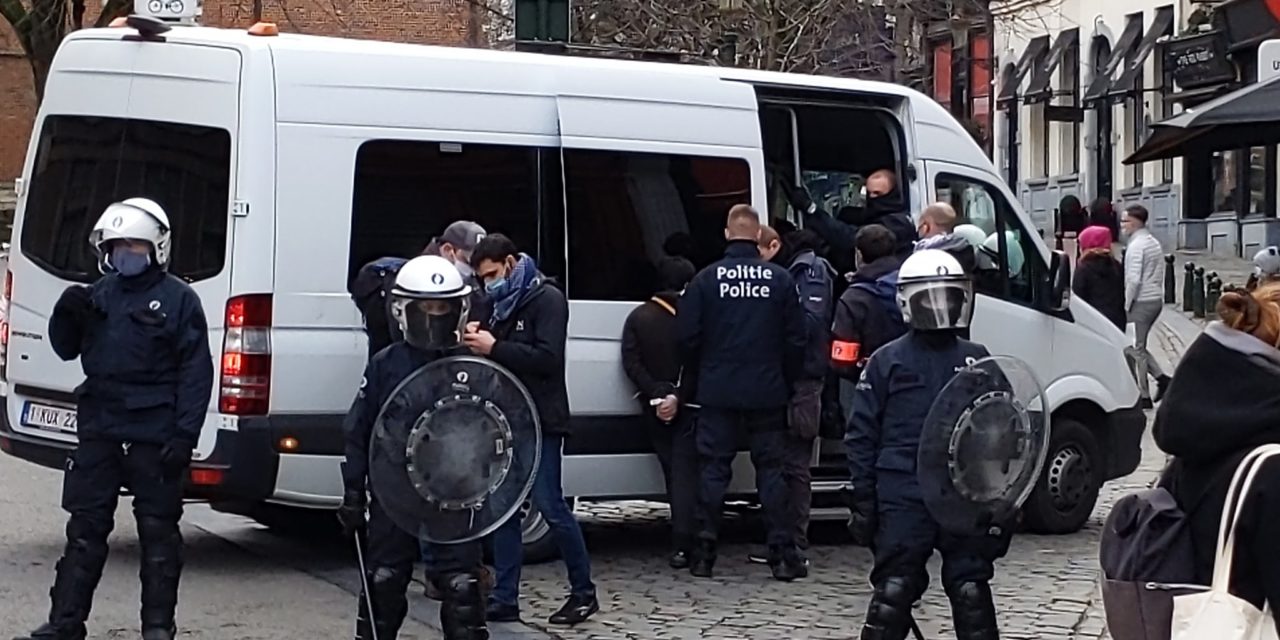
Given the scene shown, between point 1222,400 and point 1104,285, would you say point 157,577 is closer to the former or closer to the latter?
point 1222,400

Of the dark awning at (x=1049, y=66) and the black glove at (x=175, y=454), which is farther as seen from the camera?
the dark awning at (x=1049, y=66)

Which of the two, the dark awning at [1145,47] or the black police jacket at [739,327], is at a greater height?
the dark awning at [1145,47]

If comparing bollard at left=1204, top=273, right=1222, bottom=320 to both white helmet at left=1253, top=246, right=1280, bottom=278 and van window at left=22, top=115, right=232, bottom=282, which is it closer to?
white helmet at left=1253, top=246, right=1280, bottom=278

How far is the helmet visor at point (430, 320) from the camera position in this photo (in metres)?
7.33

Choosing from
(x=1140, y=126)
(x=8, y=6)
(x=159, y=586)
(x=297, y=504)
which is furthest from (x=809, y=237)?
(x=1140, y=126)

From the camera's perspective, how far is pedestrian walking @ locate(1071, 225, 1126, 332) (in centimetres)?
1773

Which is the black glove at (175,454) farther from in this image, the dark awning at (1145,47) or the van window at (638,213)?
the dark awning at (1145,47)

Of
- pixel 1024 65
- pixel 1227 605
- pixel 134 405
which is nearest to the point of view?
pixel 1227 605

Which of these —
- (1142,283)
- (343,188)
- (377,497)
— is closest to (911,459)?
(377,497)

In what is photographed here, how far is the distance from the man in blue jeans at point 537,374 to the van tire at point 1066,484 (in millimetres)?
3640

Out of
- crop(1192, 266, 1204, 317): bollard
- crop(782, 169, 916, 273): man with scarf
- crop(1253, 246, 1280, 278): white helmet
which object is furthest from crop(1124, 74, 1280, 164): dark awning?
crop(1192, 266, 1204, 317): bollard

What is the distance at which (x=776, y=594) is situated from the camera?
32.4ft

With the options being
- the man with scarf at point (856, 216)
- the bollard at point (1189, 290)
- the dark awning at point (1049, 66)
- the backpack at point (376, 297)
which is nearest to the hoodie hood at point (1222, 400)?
the backpack at point (376, 297)

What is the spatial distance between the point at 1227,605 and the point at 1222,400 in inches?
19.2
